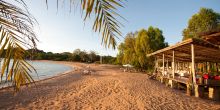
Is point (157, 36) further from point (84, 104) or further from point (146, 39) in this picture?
point (84, 104)

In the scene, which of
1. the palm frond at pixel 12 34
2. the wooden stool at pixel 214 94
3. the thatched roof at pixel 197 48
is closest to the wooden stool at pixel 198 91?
the wooden stool at pixel 214 94

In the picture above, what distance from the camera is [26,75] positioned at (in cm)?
190

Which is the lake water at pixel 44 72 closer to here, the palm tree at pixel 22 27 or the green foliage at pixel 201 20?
the palm tree at pixel 22 27

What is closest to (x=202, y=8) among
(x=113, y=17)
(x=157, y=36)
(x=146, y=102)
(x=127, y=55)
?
(x=157, y=36)

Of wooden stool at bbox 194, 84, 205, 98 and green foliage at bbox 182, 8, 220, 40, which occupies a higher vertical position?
green foliage at bbox 182, 8, 220, 40

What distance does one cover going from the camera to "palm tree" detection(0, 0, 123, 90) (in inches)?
65.6

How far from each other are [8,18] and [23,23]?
14 centimetres

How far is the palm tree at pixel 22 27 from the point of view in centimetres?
167

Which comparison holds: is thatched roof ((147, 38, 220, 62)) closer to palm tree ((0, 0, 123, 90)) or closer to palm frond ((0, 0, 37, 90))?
palm tree ((0, 0, 123, 90))

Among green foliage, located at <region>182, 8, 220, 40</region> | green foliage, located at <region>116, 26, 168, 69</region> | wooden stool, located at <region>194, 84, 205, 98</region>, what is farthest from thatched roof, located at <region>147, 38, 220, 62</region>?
green foliage, located at <region>182, 8, 220, 40</region>

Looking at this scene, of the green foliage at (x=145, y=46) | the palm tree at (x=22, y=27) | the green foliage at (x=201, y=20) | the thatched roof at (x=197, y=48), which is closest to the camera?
the palm tree at (x=22, y=27)

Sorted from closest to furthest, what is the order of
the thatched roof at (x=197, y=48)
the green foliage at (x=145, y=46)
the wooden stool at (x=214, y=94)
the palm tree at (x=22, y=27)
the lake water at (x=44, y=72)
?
the palm tree at (x=22, y=27), the thatched roof at (x=197, y=48), the wooden stool at (x=214, y=94), the lake water at (x=44, y=72), the green foliage at (x=145, y=46)

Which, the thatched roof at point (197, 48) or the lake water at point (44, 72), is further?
the lake water at point (44, 72)

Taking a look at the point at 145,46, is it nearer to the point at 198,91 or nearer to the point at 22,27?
the point at 198,91
